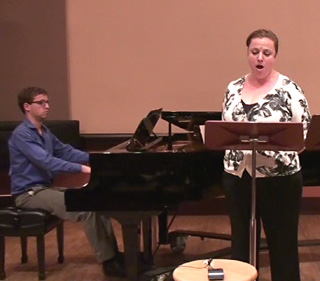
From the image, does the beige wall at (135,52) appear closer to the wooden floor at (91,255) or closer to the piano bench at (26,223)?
the wooden floor at (91,255)

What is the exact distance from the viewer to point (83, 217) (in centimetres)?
Result: 358

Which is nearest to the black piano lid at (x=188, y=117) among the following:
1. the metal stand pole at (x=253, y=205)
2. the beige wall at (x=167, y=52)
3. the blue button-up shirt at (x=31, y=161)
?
the blue button-up shirt at (x=31, y=161)

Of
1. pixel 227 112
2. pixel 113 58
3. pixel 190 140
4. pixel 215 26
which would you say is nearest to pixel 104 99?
pixel 113 58

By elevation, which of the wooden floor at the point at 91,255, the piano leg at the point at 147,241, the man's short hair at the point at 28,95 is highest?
the man's short hair at the point at 28,95

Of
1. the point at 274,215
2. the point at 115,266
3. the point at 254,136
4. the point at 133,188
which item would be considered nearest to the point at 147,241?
the point at 115,266

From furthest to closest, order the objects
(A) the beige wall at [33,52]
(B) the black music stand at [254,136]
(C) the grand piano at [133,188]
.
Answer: (A) the beige wall at [33,52] → (C) the grand piano at [133,188] → (B) the black music stand at [254,136]

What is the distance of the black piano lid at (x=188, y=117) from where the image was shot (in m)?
3.73

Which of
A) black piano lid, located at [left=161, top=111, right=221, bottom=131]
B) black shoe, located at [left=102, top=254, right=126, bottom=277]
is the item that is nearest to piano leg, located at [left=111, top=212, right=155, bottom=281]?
black shoe, located at [left=102, top=254, right=126, bottom=277]

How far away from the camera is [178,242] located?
436 centimetres

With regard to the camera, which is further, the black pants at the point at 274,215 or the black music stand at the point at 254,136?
the black pants at the point at 274,215

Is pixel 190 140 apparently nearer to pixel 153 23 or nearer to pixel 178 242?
pixel 178 242

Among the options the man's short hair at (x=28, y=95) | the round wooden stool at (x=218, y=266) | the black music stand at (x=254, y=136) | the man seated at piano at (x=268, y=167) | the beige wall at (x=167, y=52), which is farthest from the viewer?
the beige wall at (x=167, y=52)

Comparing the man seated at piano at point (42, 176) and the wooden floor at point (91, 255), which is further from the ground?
the man seated at piano at point (42, 176)

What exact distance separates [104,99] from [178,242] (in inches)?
75.2
